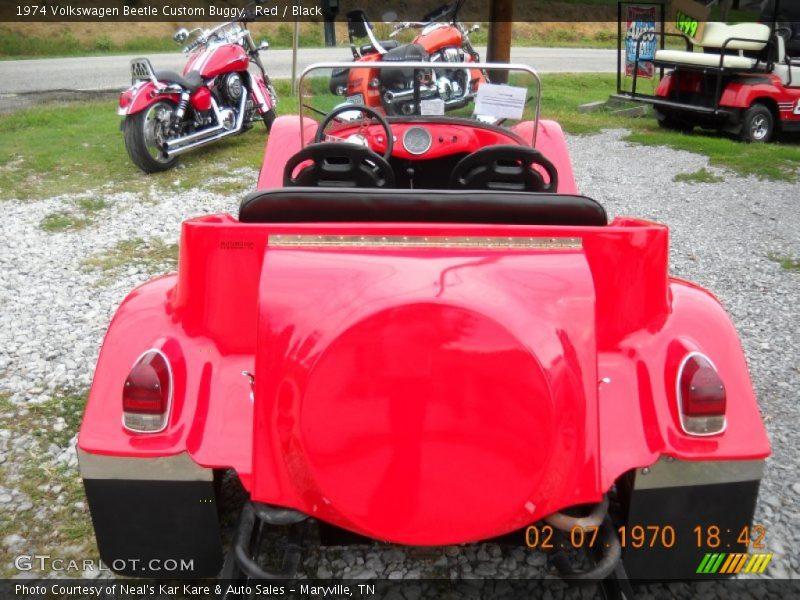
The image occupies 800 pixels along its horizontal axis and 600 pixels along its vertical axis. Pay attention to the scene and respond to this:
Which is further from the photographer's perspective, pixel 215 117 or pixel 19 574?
pixel 215 117

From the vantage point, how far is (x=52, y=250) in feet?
17.1

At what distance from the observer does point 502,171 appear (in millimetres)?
2877

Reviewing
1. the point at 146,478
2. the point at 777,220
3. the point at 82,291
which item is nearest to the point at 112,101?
the point at 82,291

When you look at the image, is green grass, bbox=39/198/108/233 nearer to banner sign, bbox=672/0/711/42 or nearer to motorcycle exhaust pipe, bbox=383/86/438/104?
motorcycle exhaust pipe, bbox=383/86/438/104

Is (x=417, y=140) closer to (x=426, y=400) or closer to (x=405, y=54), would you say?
(x=426, y=400)

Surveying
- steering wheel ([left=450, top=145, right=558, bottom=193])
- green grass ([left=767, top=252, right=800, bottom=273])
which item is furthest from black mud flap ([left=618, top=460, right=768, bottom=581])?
green grass ([left=767, top=252, right=800, bottom=273])

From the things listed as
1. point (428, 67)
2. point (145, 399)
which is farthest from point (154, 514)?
point (428, 67)

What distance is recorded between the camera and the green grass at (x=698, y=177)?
733cm

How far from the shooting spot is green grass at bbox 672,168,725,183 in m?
7.33

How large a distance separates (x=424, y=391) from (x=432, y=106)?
8.39 feet

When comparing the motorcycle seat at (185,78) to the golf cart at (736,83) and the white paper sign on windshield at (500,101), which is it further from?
the golf cart at (736,83)

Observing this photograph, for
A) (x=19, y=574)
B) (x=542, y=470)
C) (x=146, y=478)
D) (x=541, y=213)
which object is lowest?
(x=19, y=574)

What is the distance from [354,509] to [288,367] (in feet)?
1.17

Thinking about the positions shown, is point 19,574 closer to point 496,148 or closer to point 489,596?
point 489,596
